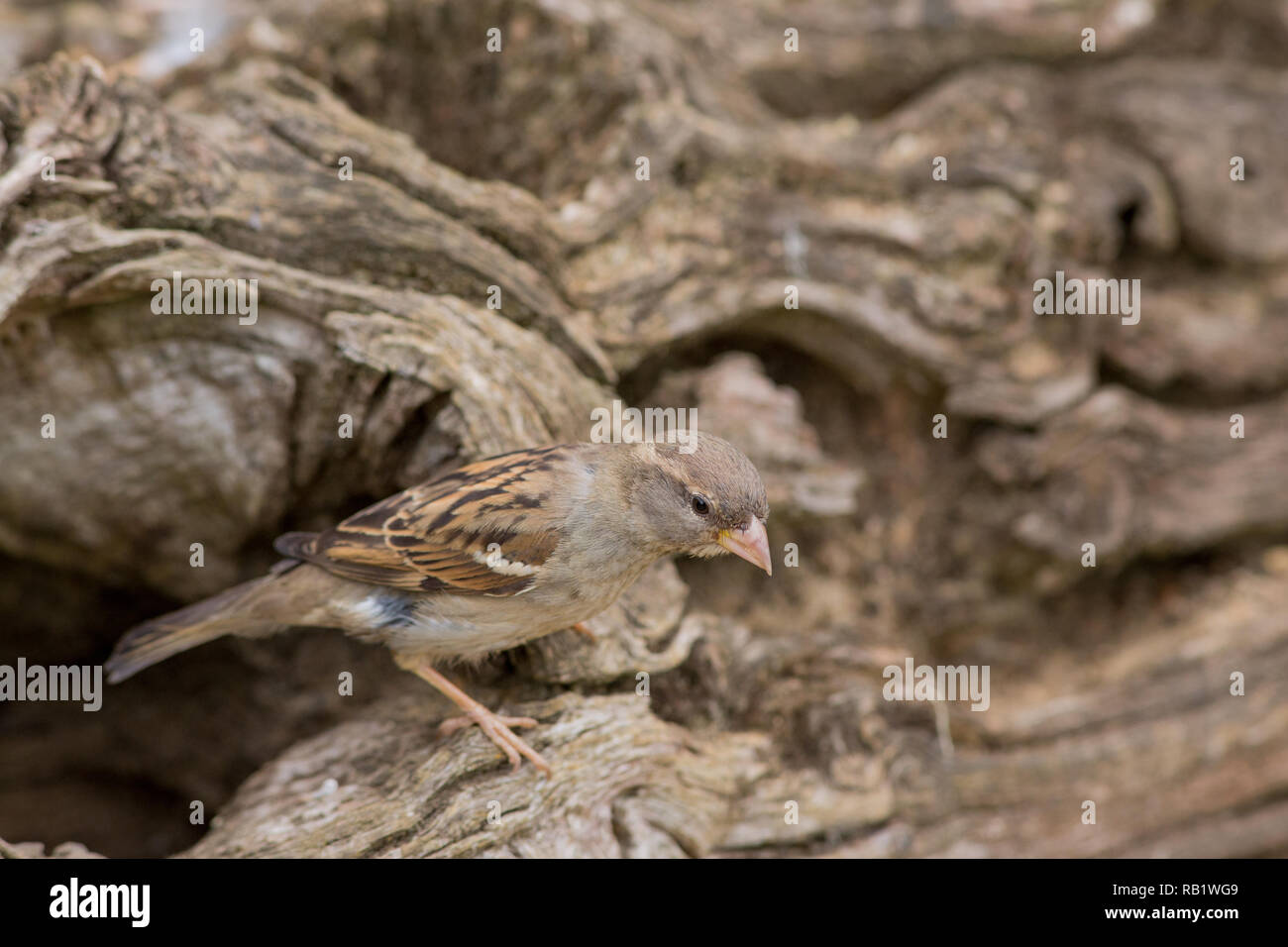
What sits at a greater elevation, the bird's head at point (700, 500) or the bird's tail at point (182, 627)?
the bird's head at point (700, 500)

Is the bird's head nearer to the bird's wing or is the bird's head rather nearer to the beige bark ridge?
the bird's wing

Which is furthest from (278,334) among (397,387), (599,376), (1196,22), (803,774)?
(1196,22)

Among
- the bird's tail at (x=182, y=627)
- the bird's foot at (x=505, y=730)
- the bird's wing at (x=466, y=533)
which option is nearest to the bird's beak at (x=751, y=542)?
the bird's wing at (x=466, y=533)

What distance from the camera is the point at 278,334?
4.34m

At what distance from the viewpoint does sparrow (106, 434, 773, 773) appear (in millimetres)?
3818

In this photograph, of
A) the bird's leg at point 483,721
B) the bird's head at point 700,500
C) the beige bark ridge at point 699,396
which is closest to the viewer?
the bird's head at point 700,500

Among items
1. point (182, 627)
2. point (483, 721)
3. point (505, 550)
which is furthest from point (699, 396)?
point (182, 627)

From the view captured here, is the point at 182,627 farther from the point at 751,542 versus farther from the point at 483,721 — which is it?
the point at 751,542

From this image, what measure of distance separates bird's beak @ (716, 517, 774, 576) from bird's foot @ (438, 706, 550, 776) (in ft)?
3.39

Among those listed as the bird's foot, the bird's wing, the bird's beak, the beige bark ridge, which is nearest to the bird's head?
the bird's beak

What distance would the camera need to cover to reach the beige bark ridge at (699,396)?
4.14m

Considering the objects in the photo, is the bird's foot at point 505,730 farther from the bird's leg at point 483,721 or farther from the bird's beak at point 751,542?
the bird's beak at point 751,542

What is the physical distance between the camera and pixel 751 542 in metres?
3.76

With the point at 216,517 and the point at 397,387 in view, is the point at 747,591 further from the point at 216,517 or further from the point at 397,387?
the point at 216,517
